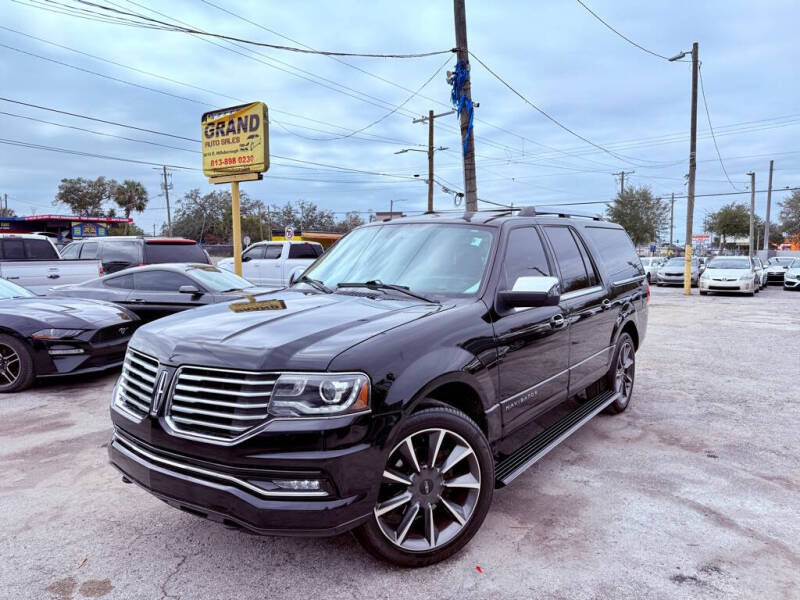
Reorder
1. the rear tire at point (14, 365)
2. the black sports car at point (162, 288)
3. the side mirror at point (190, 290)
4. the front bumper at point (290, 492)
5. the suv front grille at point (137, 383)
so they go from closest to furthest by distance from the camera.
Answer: the front bumper at point (290, 492) < the suv front grille at point (137, 383) < the rear tire at point (14, 365) < the side mirror at point (190, 290) < the black sports car at point (162, 288)

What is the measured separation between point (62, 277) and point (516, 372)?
11.1 meters

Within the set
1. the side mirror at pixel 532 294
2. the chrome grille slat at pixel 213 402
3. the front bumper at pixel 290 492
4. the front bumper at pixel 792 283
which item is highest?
the side mirror at pixel 532 294

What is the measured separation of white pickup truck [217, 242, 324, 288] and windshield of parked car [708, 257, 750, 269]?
50.5 feet

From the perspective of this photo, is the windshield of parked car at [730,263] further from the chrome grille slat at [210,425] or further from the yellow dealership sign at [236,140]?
the chrome grille slat at [210,425]

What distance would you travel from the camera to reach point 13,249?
41.0 ft

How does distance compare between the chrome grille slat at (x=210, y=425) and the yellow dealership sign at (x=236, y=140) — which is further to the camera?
the yellow dealership sign at (x=236, y=140)

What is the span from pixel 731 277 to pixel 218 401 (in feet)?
70.6

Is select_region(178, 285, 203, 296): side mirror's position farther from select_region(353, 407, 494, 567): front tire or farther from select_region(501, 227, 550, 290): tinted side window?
select_region(353, 407, 494, 567): front tire

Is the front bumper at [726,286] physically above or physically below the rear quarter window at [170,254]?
below

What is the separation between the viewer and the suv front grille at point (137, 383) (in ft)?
8.71

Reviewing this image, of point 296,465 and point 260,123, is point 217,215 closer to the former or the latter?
point 260,123

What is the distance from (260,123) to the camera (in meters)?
12.6

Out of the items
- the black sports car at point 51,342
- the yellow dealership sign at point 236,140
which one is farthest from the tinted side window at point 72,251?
the black sports car at point 51,342

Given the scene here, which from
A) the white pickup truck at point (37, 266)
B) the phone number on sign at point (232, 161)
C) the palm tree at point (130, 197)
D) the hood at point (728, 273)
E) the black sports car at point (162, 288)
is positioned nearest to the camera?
the black sports car at point (162, 288)
